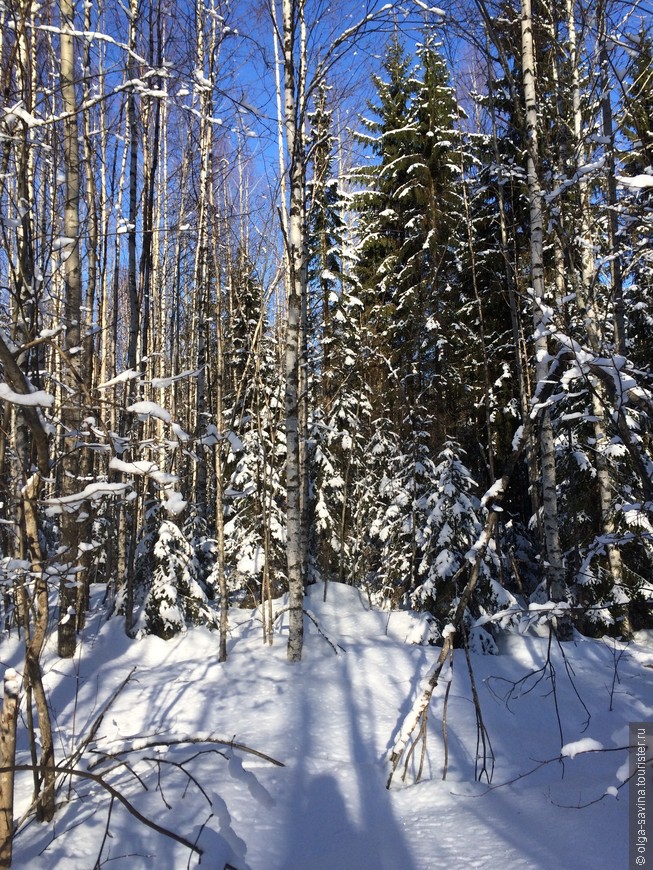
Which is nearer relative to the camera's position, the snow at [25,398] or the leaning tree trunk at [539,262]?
the snow at [25,398]

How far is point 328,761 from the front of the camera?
4.41m

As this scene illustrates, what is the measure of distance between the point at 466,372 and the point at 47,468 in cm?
1134

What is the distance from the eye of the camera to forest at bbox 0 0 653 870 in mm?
2729

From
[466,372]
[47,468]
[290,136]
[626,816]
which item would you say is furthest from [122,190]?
[626,816]

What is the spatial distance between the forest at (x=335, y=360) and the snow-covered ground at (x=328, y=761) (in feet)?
0.85

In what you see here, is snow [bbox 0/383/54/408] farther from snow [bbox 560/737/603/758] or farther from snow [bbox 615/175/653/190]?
snow [bbox 560/737/603/758]

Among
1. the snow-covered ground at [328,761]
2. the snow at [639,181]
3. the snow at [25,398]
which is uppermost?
the snow at [639,181]

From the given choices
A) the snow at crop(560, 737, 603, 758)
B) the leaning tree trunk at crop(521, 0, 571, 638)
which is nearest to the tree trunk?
the snow at crop(560, 737, 603, 758)

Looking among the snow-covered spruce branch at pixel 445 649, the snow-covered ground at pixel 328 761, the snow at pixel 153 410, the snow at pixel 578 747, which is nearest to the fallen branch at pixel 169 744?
the snow-covered ground at pixel 328 761

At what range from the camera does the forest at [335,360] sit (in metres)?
2.73

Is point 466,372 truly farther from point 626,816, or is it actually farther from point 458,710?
point 626,816

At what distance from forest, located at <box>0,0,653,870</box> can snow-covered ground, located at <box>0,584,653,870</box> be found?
26cm

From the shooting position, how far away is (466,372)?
41.8 feet

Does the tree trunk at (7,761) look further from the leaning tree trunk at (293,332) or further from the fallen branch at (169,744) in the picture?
the leaning tree trunk at (293,332)
